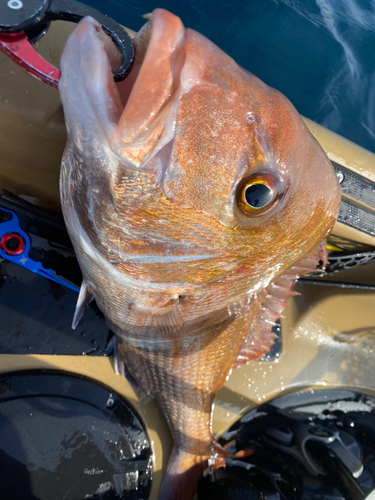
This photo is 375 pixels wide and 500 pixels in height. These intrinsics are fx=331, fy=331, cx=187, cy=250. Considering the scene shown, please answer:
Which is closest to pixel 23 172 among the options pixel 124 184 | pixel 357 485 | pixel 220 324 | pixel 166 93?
pixel 124 184

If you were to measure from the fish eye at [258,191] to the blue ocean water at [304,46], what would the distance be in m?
2.88

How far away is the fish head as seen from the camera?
83 cm

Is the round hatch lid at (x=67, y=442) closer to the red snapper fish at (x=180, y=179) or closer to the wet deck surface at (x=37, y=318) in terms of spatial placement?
the wet deck surface at (x=37, y=318)

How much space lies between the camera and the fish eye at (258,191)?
3.01 feet

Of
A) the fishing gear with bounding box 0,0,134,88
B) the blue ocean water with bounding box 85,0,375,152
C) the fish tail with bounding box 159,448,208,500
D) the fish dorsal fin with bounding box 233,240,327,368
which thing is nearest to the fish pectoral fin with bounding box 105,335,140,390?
the fish tail with bounding box 159,448,208,500

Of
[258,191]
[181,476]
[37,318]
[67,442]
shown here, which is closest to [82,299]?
[37,318]

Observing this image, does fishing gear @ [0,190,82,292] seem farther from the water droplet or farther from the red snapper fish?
the water droplet

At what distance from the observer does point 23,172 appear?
1525mm

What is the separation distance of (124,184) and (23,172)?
0.86 metres

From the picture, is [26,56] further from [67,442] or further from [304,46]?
[304,46]

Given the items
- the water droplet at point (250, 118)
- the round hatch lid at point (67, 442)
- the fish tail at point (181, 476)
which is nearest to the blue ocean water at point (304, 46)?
the water droplet at point (250, 118)

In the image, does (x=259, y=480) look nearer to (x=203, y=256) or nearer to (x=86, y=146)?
(x=203, y=256)

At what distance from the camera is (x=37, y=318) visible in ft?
5.69

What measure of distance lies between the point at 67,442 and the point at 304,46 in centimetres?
400
